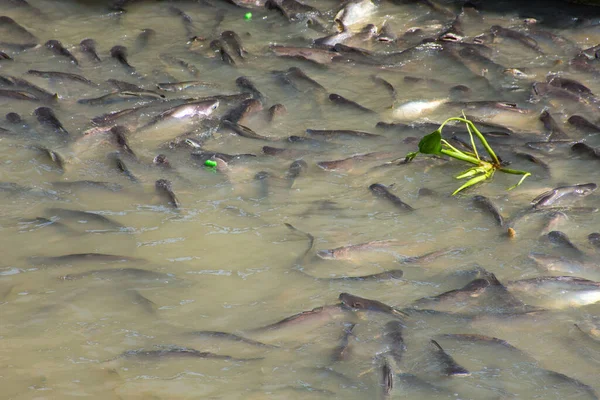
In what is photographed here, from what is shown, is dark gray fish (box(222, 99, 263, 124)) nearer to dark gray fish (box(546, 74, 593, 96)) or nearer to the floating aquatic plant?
the floating aquatic plant

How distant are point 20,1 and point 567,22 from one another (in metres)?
4.76

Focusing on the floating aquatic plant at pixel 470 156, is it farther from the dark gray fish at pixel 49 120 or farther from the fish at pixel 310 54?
the dark gray fish at pixel 49 120

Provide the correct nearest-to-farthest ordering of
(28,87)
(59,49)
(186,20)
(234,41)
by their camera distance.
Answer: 1. (28,87)
2. (59,49)
3. (234,41)
4. (186,20)

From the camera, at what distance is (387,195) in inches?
164

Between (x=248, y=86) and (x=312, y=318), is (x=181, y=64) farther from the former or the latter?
(x=312, y=318)

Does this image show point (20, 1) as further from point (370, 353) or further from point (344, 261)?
point (370, 353)

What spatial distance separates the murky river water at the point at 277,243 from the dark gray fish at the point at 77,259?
0.01m

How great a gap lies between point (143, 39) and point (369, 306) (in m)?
3.78

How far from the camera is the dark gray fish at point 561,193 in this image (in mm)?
4098

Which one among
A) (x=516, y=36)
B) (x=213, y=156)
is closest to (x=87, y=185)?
(x=213, y=156)

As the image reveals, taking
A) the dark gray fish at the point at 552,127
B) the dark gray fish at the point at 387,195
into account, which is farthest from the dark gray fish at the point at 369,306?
the dark gray fish at the point at 552,127

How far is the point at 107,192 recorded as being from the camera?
4.18 metres

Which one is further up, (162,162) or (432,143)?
(432,143)

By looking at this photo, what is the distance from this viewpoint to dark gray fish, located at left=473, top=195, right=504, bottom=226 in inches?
157
